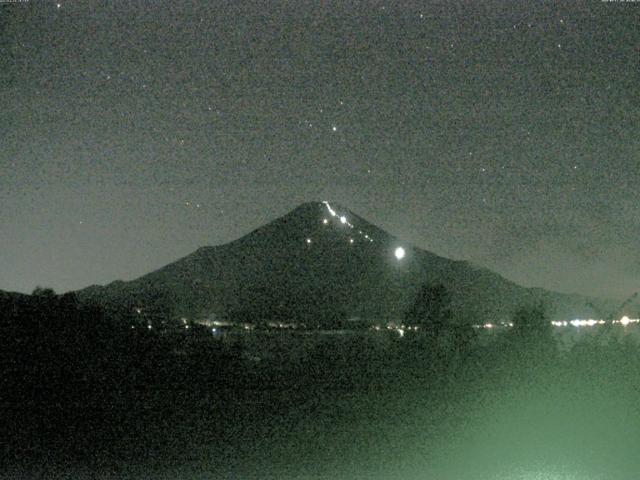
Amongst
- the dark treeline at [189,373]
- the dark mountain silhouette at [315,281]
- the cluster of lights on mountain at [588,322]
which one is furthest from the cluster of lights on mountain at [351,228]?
the cluster of lights on mountain at [588,322]

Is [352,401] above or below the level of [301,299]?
below

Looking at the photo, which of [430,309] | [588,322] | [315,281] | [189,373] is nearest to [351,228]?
[430,309]

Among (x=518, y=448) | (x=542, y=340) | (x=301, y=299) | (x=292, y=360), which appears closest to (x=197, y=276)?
(x=301, y=299)

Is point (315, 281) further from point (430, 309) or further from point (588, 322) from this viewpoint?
point (588, 322)

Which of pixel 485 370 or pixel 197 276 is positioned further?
pixel 197 276

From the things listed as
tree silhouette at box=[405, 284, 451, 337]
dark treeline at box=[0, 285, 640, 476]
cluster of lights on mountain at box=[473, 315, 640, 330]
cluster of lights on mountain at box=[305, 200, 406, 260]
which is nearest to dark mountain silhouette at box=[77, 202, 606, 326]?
cluster of lights on mountain at box=[305, 200, 406, 260]

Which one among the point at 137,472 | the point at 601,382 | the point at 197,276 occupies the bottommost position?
the point at 137,472

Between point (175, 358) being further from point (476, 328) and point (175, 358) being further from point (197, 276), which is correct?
point (197, 276)

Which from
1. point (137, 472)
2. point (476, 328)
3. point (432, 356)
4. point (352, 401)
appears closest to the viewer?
point (137, 472)
